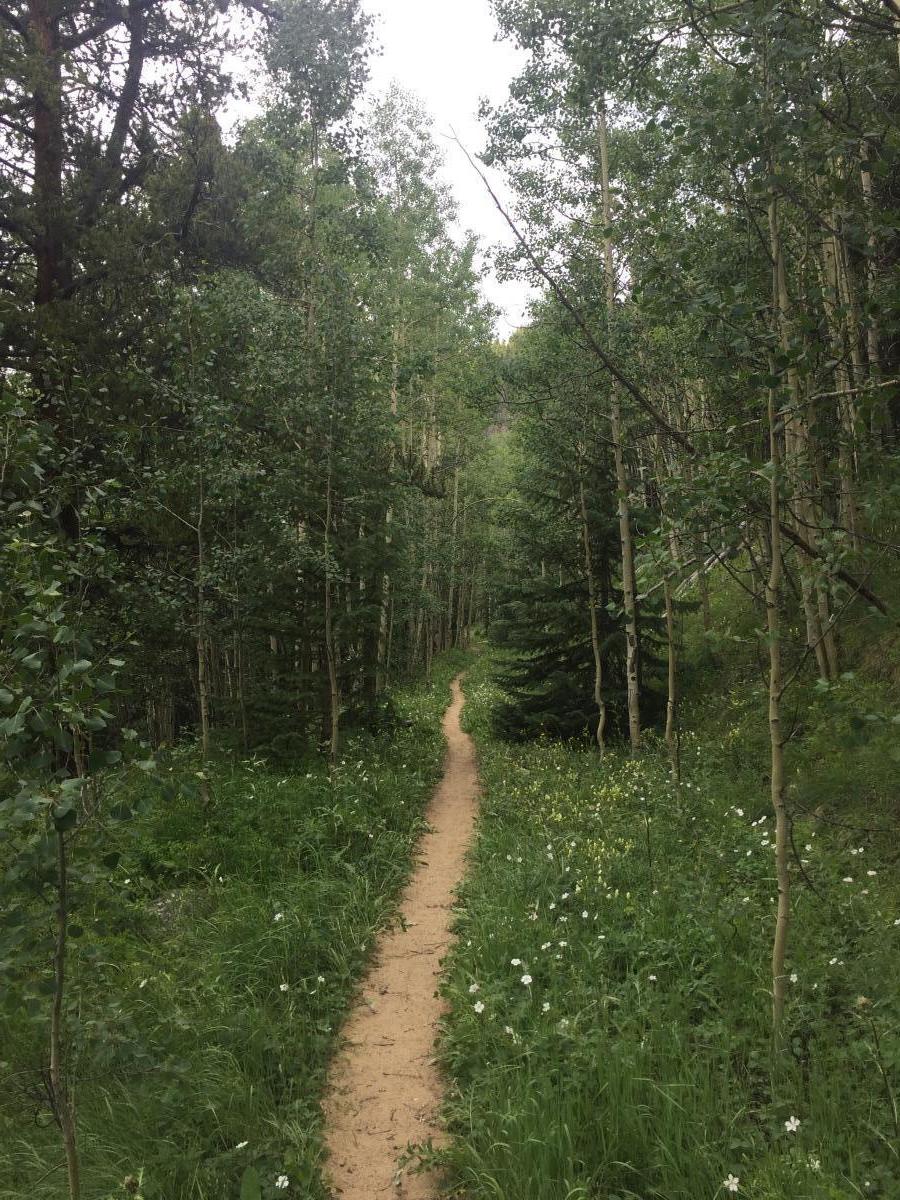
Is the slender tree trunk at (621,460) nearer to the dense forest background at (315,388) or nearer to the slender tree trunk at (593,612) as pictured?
the dense forest background at (315,388)

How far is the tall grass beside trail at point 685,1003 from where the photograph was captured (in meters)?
3.47

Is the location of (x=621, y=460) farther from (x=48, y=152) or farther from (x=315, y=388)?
(x=48, y=152)

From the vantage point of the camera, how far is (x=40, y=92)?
9000mm

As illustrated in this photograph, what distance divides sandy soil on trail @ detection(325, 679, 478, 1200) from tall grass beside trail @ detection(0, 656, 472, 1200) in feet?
0.55

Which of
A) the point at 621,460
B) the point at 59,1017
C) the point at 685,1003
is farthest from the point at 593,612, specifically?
the point at 59,1017

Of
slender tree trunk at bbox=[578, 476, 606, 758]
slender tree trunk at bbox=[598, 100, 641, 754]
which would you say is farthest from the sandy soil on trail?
slender tree trunk at bbox=[578, 476, 606, 758]

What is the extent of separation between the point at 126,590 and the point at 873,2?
30.7 feet

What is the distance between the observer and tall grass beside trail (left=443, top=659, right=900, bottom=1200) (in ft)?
11.4

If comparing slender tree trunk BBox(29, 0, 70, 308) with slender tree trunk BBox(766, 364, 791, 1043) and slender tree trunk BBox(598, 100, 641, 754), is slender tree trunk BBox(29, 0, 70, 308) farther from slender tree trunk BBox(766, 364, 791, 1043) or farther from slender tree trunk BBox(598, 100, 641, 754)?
slender tree trunk BBox(766, 364, 791, 1043)

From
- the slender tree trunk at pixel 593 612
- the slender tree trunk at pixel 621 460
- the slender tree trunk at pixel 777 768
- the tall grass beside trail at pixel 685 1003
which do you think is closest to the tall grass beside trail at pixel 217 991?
the tall grass beside trail at pixel 685 1003

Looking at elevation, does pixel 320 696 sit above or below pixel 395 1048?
above

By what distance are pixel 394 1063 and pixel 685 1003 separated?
2.09 m

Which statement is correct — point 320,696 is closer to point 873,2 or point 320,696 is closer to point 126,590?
point 126,590

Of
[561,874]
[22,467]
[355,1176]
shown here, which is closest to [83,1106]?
[355,1176]
